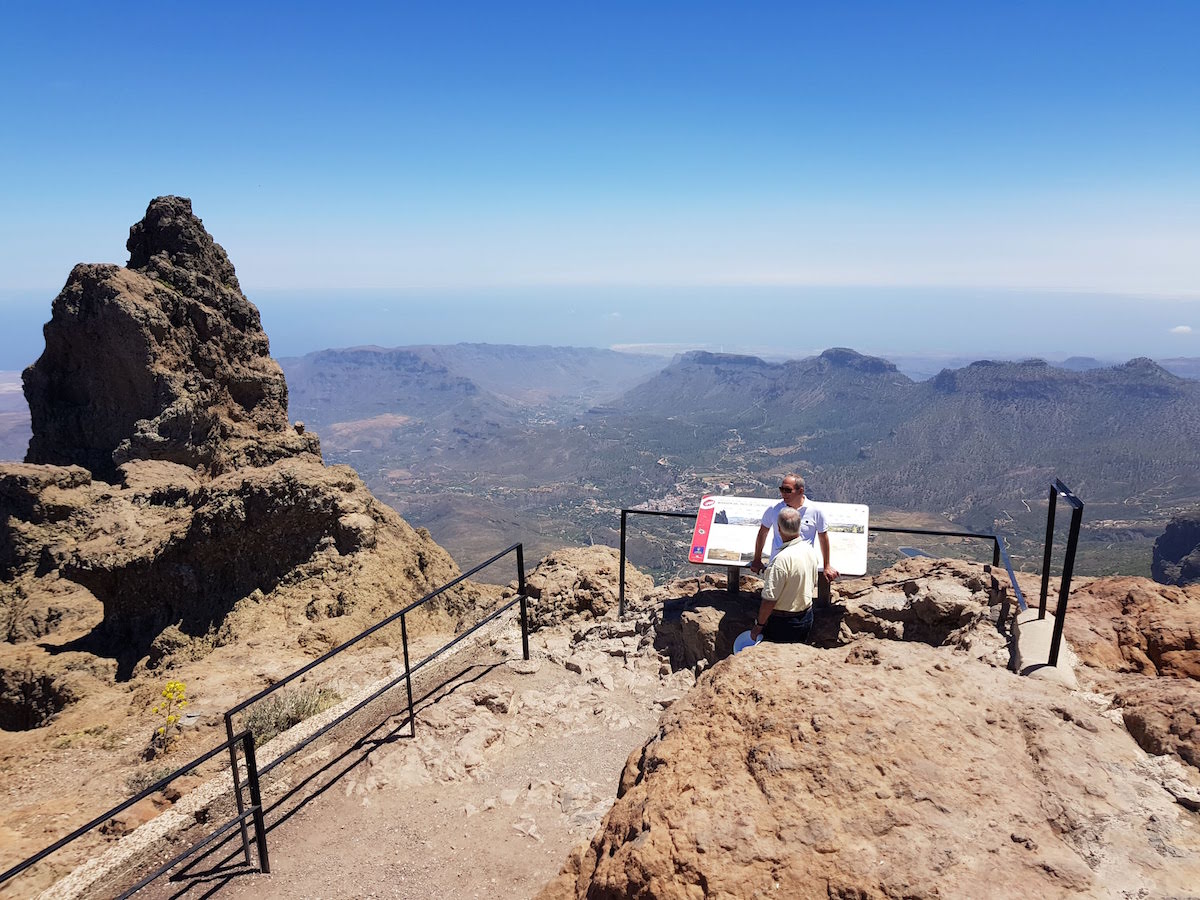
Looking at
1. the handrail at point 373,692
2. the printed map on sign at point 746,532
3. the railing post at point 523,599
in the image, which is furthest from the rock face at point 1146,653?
the railing post at point 523,599

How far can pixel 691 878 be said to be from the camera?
323 centimetres

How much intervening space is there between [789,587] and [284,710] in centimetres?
602

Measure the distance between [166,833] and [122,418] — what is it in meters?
15.2

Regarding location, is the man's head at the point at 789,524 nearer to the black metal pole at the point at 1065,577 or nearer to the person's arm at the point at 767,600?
the person's arm at the point at 767,600

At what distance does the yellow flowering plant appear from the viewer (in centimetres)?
820

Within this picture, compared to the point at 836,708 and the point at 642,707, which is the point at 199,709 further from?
the point at 836,708

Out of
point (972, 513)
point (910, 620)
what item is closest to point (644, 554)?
point (972, 513)

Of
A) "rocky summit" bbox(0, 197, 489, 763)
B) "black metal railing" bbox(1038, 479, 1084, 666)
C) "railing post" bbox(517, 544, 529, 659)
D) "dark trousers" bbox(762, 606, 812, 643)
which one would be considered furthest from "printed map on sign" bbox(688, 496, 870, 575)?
"rocky summit" bbox(0, 197, 489, 763)

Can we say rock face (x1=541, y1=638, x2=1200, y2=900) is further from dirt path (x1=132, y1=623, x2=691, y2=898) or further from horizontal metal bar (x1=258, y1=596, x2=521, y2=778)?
horizontal metal bar (x1=258, y1=596, x2=521, y2=778)

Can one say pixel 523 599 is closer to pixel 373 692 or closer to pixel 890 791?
pixel 373 692

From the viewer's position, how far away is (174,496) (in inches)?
606

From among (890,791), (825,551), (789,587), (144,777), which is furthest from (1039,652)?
(144,777)

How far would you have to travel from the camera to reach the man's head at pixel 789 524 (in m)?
6.33

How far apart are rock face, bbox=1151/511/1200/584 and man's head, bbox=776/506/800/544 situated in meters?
83.1
